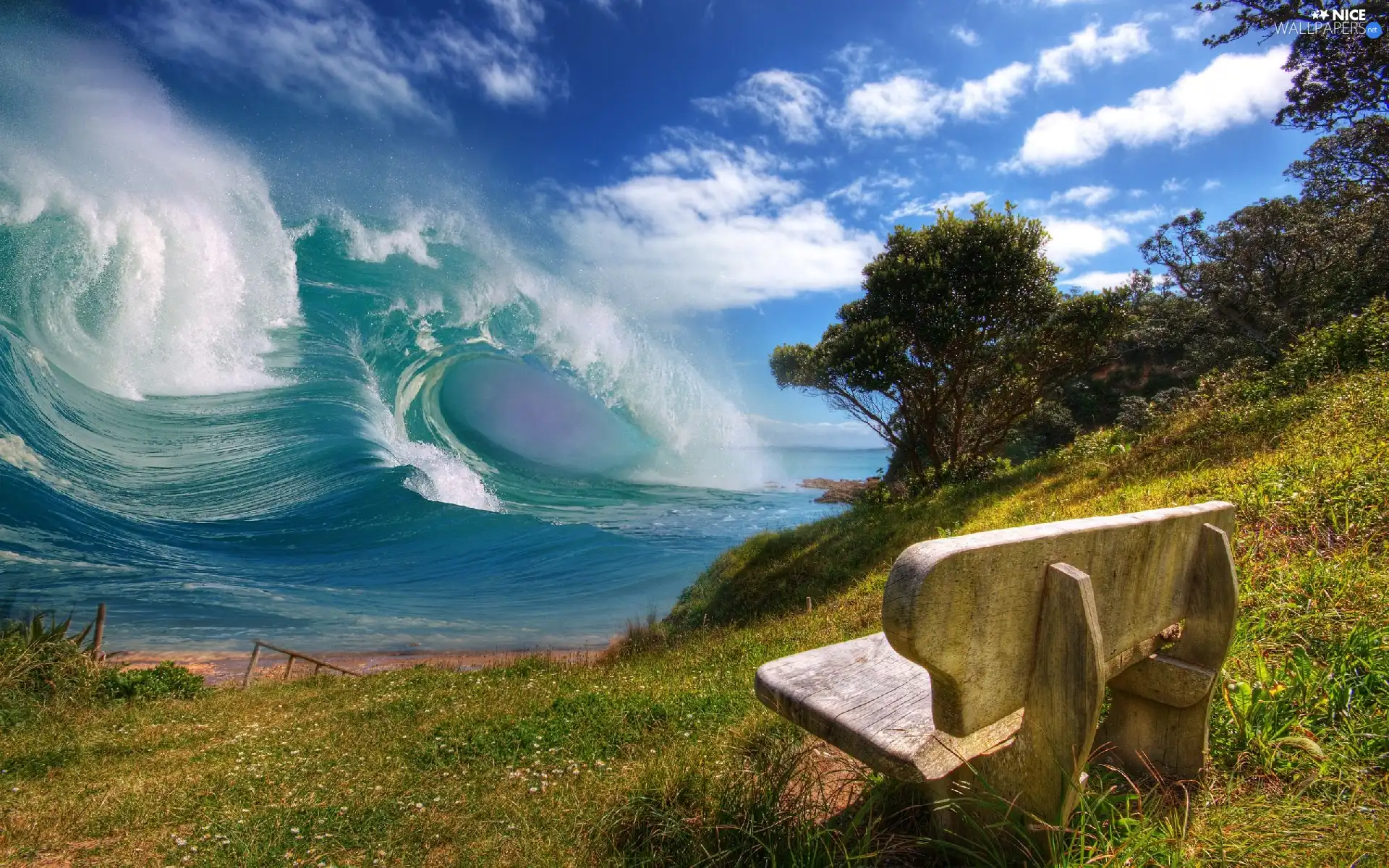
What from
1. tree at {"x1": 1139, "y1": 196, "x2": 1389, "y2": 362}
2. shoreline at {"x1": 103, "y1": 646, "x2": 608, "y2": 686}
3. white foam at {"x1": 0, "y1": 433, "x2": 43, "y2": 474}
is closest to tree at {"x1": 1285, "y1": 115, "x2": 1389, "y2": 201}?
tree at {"x1": 1139, "y1": 196, "x2": 1389, "y2": 362}

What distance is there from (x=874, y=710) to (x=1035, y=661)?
0.40 m

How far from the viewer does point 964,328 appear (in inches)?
416

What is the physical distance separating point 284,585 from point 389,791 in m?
16.4

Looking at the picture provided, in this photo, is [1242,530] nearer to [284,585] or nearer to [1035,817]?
[1035,817]

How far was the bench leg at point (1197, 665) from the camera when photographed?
5.53ft

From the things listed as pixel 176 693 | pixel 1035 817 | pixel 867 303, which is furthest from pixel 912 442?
pixel 176 693

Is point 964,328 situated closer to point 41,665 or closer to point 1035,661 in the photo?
point 1035,661

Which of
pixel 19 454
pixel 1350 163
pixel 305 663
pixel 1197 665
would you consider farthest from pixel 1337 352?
pixel 19 454

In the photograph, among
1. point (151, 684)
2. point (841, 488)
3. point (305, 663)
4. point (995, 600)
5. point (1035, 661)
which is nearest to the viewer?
point (995, 600)

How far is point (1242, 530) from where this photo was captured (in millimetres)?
3537

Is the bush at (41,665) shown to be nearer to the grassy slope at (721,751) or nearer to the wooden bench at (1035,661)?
the grassy slope at (721,751)

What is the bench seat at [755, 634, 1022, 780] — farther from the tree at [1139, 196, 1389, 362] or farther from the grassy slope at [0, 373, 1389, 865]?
the tree at [1139, 196, 1389, 362]

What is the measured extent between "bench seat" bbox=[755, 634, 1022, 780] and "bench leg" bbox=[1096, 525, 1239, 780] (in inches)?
26.7

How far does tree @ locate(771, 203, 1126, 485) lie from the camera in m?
10.2
